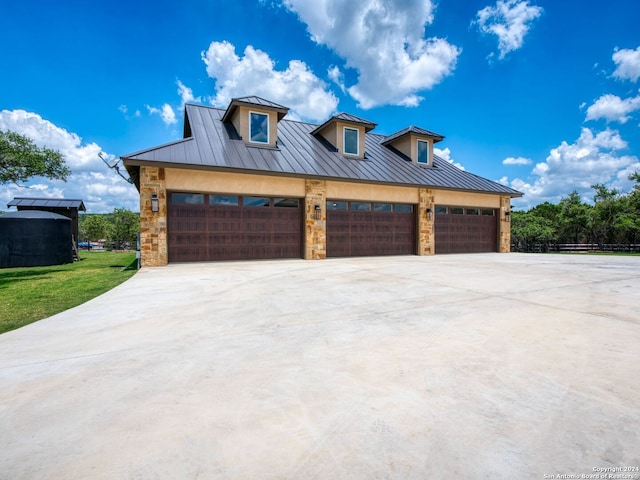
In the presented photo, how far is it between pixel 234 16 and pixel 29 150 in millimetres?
9433

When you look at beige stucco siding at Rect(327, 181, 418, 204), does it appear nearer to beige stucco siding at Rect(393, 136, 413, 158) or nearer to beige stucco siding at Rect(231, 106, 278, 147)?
beige stucco siding at Rect(231, 106, 278, 147)

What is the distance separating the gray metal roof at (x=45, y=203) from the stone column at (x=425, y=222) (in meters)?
20.1

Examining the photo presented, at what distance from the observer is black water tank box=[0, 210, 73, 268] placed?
558 inches

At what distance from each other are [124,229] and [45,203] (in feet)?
42.8

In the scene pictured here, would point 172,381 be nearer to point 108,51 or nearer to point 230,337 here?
point 230,337

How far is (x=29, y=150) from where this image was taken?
9.62m

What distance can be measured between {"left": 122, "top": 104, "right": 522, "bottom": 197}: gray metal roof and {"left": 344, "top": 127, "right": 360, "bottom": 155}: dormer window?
0.64m

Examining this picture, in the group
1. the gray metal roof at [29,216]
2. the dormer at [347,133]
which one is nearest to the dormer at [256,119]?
the dormer at [347,133]

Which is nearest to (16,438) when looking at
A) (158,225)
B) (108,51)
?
(158,225)

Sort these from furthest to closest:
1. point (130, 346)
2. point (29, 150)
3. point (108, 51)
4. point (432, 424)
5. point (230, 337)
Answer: point (108, 51) → point (29, 150) → point (230, 337) → point (130, 346) → point (432, 424)

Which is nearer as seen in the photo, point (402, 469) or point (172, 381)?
point (402, 469)

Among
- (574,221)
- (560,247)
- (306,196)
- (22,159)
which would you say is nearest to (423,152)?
(306,196)

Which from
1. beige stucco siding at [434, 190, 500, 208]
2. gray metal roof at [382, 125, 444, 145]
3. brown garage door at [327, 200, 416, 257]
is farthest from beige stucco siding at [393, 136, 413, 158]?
brown garage door at [327, 200, 416, 257]

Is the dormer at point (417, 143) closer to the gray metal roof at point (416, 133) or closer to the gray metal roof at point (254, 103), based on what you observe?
the gray metal roof at point (416, 133)
